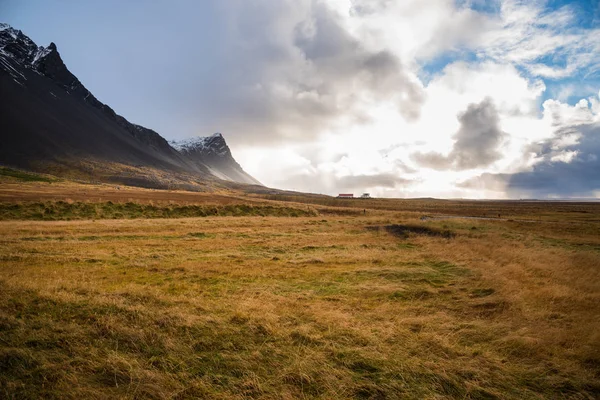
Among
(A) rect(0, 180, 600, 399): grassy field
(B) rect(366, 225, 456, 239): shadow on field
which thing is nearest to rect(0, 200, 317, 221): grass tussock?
(A) rect(0, 180, 600, 399): grassy field

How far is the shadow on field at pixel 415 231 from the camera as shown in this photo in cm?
2931

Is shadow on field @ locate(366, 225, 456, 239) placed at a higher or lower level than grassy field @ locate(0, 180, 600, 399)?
higher

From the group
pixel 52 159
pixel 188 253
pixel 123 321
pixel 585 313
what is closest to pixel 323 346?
pixel 123 321

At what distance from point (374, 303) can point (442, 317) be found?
221 centimetres

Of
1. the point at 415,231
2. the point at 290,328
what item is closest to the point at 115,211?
the point at 415,231

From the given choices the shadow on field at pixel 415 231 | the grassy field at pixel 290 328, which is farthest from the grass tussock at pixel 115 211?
the shadow on field at pixel 415 231

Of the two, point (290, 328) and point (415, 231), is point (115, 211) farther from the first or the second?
point (290, 328)

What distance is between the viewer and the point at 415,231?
31.4 meters

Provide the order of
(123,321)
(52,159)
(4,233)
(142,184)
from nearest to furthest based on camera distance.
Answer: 1. (123,321)
2. (4,233)
3. (142,184)
4. (52,159)

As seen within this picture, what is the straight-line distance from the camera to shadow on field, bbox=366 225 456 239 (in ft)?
96.2

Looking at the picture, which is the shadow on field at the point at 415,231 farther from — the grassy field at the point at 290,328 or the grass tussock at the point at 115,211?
the grass tussock at the point at 115,211

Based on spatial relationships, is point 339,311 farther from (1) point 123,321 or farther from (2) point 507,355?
(1) point 123,321

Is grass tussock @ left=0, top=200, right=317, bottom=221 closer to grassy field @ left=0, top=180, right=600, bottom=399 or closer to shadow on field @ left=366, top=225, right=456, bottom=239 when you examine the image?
grassy field @ left=0, top=180, right=600, bottom=399

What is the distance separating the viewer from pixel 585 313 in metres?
9.27
